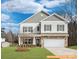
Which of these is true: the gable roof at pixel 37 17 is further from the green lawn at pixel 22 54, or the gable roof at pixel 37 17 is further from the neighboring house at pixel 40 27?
the green lawn at pixel 22 54

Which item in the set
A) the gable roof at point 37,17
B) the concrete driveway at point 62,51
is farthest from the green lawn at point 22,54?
the gable roof at point 37,17

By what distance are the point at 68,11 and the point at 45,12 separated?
0.28m

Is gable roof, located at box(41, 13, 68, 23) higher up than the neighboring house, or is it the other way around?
gable roof, located at box(41, 13, 68, 23)

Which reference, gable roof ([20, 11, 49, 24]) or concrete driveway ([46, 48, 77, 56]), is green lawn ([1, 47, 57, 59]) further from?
gable roof ([20, 11, 49, 24])

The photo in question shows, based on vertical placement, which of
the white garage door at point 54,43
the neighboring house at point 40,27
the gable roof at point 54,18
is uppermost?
the gable roof at point 54,18

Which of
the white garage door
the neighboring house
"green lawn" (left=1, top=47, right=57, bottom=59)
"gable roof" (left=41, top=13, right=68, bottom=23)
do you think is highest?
"gable roof" (left=41, top=13, right=68, bottom=23)

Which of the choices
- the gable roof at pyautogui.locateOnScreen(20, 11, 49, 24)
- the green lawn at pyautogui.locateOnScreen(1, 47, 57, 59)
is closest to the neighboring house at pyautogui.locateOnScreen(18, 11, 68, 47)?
the gable roof at pyautogui.locateOnScreen(20, 11, 49, 24)

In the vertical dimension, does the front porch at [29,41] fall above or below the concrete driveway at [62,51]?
above

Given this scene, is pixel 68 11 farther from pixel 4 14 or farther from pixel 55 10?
pixel 4 14

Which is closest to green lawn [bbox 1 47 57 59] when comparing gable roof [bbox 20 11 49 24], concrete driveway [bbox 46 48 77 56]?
concrete driveway [bbox 46 48 77 56]

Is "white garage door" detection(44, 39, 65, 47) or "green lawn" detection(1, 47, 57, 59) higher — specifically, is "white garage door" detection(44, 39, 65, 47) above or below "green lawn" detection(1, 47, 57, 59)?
above

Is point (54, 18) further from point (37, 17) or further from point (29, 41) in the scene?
point (29, 41)

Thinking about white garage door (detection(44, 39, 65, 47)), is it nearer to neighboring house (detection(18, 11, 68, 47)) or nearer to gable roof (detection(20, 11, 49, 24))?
neighboring house (detection(18, 11, 68, 47))

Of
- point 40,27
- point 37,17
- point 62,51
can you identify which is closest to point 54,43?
point 62,51
